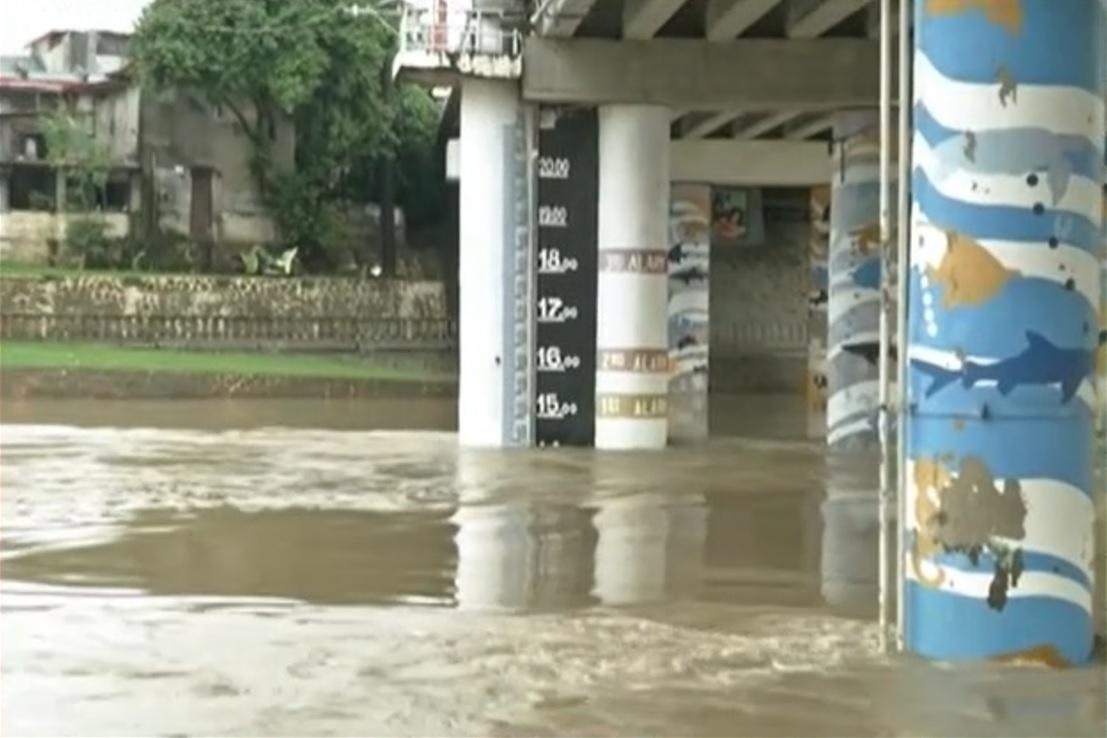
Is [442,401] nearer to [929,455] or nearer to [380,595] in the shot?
[380,595]

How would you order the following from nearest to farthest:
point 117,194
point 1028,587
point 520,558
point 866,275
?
point 1028,587, point 520,558, point 866,275, point 117,194

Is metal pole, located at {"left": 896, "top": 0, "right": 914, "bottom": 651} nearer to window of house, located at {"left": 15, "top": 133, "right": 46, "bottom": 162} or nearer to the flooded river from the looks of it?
the flooded river

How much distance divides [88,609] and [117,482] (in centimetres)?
973

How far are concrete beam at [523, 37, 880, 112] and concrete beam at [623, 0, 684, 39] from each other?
0.84 ft

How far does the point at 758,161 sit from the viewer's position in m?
39.5

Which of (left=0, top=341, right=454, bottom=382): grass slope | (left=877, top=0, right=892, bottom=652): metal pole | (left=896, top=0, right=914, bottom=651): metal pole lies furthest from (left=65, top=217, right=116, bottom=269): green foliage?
(left=896, top=0, right=914, bottom=651): metal pole

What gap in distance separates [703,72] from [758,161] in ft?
30.2

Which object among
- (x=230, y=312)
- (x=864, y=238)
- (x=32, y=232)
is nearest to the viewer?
(x=864, y=238)

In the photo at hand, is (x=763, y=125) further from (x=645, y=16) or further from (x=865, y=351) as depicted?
(x=645, y=16)

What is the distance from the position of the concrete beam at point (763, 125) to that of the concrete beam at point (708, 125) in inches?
22.7

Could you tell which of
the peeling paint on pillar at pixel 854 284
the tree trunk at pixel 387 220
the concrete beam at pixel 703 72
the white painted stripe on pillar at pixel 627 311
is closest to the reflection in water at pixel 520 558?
the white painted stripe on pillar at pixel 627 311

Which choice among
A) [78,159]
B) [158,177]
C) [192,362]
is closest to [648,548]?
[192,362]

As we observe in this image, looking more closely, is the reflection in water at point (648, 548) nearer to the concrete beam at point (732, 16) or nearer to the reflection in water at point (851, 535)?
the reflection in water at point (851, 535)

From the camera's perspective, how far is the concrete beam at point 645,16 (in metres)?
28.1
